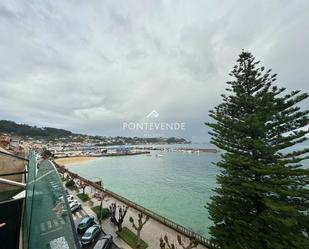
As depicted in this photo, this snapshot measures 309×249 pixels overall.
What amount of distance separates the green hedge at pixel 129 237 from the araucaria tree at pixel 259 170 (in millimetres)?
5931

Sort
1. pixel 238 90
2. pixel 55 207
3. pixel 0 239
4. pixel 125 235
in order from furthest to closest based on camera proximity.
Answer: pixel 125 235
pixel 238 90
pixel 0 239
pixel 55 207

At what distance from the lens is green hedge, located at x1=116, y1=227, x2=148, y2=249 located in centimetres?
1504

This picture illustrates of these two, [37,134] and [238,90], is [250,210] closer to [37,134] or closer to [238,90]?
[238,90]

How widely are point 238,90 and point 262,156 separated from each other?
3.55 meters

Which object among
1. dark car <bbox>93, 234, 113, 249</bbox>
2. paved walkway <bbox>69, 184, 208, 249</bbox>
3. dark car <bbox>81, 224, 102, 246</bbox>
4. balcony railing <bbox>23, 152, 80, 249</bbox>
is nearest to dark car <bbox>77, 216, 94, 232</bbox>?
dark car <bbox>81, 224, 102, 246</bbox>

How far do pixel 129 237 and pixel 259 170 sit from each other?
10871mm

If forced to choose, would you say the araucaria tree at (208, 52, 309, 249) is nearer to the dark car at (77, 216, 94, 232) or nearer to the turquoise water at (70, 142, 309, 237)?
the dark car at (77, 216, 94, 232)

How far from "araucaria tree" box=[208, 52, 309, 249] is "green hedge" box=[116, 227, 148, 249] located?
5.93 metres

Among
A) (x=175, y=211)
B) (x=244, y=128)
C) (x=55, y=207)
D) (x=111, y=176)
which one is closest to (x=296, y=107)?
(x=244, y=128)

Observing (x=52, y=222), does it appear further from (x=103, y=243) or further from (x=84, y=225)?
(x=84, y=225)

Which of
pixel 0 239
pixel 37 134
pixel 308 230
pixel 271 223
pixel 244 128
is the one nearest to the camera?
pixel 0 239

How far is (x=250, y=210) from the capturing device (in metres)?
10.4

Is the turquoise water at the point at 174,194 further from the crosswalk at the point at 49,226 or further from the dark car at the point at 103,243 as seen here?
the crosswalk at the point at 49,226

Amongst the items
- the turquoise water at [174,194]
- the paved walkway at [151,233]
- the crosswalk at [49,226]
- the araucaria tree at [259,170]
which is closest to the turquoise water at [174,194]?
the turquoise water at [174,194]
